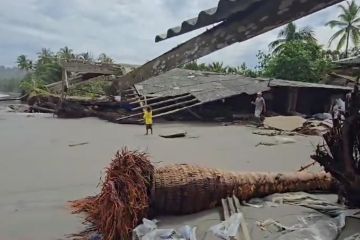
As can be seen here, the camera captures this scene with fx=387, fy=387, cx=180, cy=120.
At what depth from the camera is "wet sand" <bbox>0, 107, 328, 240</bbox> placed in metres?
5.52

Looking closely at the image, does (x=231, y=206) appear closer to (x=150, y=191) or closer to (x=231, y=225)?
(x=231, y=225)

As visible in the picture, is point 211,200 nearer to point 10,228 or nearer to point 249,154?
point 10,228

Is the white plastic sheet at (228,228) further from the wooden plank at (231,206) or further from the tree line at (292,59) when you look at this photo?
the tree line at (292,59)

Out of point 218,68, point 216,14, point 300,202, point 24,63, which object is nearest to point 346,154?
point 300,202

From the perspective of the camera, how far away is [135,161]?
188 inches

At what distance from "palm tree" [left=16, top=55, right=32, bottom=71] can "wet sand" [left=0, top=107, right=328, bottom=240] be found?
3898cm

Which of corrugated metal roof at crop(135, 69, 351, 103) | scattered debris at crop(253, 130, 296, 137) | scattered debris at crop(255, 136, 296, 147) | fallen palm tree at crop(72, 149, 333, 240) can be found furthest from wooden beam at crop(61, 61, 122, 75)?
fallen palm tree at crop(72, 149, 333, 240)

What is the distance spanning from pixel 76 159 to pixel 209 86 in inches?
531

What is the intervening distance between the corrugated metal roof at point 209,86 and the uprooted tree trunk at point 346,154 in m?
15.1

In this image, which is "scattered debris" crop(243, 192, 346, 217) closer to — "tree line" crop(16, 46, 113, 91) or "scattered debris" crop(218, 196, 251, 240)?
"scattered debris" crop(218, 196, 251, 240)

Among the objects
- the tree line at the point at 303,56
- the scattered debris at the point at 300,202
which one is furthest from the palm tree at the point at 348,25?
the scattered debris at the point at 300,202

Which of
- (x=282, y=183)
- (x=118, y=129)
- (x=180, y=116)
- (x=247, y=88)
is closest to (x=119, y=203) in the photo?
(x=282, y=183)

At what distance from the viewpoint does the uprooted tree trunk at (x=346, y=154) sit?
4.20 meters

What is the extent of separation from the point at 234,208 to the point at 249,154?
6.00 meters
